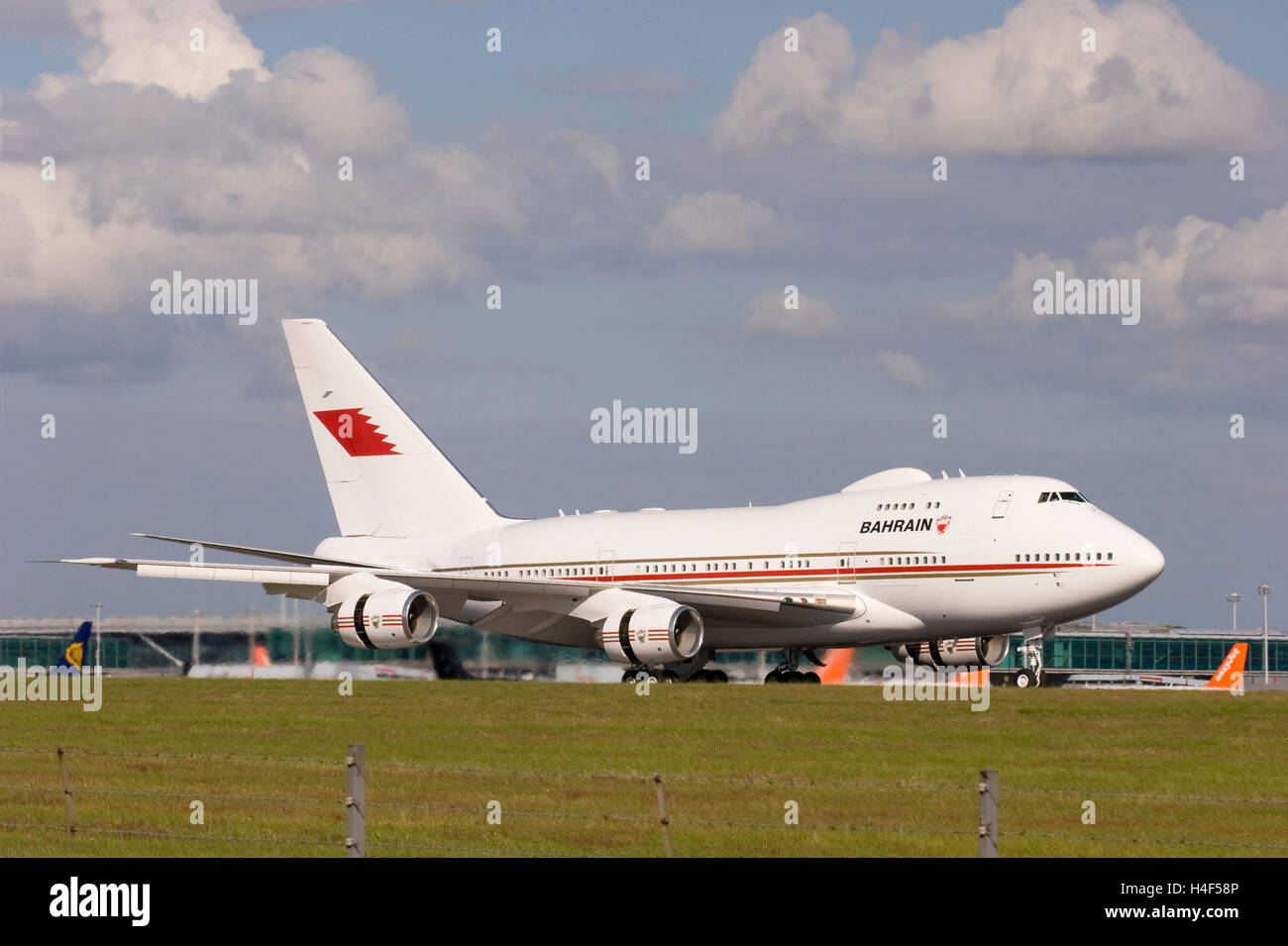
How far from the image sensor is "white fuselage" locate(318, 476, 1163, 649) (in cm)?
4828

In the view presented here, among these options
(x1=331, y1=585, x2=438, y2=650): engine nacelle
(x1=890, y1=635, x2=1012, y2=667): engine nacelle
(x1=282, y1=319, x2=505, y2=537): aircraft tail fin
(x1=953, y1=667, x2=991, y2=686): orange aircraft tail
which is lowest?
(x1=953, y1=667, x2=991, y2=686): orange aircraft tail

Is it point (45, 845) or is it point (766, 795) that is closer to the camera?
point (45, 845)

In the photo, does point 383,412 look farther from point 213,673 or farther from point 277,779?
point 277,779

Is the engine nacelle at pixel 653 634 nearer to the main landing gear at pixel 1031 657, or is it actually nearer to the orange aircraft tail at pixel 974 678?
the main landing gear at pixel 1031 657

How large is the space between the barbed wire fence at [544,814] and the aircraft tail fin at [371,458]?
34.2 meters

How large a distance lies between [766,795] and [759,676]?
113 ft

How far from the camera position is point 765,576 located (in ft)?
175

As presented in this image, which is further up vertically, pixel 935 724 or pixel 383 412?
pixel 383 412

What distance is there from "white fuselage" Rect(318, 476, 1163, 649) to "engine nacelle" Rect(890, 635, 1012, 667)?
467 cm

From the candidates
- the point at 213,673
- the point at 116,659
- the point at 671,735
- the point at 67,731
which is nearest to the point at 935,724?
the point at 671,735

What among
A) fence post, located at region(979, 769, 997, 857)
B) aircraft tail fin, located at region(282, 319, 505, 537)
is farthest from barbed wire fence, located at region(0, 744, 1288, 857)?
aircraft tail fin, located at region(282, 319, 505, 537)

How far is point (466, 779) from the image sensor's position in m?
27.3

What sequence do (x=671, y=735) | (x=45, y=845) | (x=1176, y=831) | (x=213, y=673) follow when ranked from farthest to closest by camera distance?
(x=213, y=673), (x=671, y=735), (x=1176, y=831), (x=45, y=845)

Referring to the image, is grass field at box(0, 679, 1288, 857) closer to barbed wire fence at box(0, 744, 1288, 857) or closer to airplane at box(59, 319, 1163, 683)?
barbed wire fence at box(0, 744, 1288, 857)
